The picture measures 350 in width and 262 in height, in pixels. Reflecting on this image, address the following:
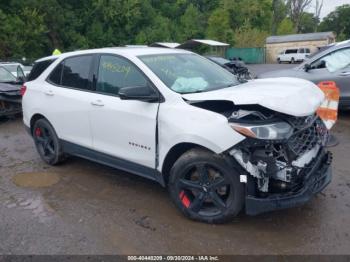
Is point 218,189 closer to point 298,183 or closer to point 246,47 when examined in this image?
point 298,183

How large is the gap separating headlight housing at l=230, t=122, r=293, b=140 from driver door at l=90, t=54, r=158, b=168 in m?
0.99

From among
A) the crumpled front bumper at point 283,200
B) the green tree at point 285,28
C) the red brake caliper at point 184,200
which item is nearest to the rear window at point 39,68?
the red brake caliper at point 184,200

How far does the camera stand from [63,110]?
498cm

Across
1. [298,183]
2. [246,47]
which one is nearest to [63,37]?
[246,47]

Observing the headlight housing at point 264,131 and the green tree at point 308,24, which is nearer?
the headlight housing at point 264,131

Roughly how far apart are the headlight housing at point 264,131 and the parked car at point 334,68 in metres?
4.92

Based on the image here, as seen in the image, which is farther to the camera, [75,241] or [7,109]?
[7,109]

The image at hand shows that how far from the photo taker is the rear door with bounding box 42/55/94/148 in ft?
15.4

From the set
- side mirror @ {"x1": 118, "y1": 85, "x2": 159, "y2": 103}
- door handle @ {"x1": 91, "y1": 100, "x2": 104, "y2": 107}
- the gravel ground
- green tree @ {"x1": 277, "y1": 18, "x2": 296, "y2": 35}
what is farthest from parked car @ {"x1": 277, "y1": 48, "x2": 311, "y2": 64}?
side mirror @ {"x1": 118, "y1": 85, "x2": 159, "y2": 103}

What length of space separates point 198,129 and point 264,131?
615 millimetres

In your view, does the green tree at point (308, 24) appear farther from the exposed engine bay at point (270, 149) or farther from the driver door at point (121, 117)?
the exposed engine bay at point (270, 149)

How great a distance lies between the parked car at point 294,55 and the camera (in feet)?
138

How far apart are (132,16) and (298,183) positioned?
44.1 metres

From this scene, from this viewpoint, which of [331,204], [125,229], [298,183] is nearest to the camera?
[298,183]
